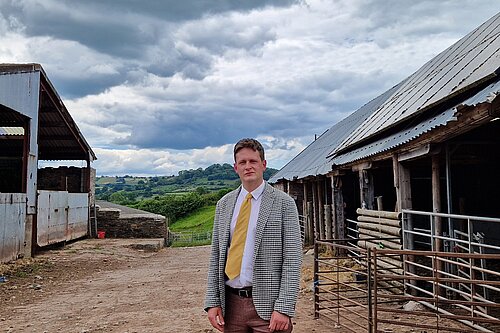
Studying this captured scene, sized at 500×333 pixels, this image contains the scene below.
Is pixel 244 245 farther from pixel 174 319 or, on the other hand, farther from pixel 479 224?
pixel 479 224

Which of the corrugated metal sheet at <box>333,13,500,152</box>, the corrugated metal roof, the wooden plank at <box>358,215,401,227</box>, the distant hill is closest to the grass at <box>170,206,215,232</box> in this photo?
the corrugated metal roof

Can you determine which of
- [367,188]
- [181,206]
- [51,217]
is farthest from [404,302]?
[181,206]

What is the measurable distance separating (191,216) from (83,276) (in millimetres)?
32781

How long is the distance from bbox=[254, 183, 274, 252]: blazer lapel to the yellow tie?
96 mm

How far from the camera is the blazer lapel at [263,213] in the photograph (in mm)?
2984

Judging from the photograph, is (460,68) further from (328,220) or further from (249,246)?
(328,220)

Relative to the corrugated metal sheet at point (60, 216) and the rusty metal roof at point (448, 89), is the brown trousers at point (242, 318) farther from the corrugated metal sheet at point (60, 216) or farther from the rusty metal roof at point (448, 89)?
the corrugated metal sheet at point (60, 216)

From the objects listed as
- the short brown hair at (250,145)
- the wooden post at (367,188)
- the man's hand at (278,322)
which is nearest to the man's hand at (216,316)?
the man's hand at (278,322)

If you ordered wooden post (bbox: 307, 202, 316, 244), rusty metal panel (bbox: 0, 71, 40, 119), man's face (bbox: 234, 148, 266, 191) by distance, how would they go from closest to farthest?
man's face (bbox: 234, 148, 266, 191) → rusty metal panel (bbox: 0, 71, 40, 119) → wooden post (bbox: 307, 202, 316, 244)

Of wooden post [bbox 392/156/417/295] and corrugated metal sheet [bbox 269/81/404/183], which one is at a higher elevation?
corrugated metal sheet [bbox 269/81/404/183]

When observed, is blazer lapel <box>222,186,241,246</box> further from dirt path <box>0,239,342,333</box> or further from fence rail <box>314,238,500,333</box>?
dirt path <box>0,239,342,333</box>

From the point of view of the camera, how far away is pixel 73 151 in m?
22.3

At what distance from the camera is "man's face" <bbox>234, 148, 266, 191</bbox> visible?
307cm

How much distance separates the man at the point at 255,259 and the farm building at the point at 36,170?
34.3 ft
